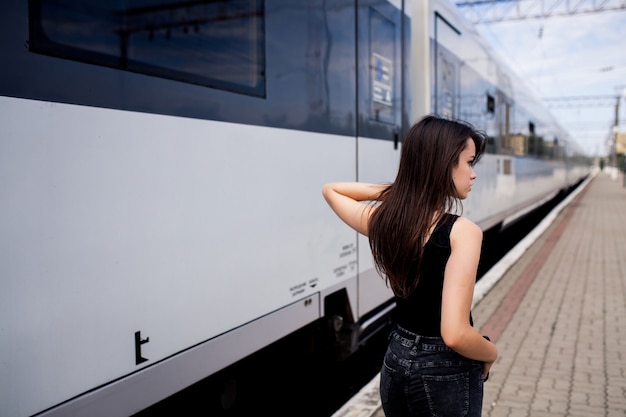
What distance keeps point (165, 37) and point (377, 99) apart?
7.12 feet

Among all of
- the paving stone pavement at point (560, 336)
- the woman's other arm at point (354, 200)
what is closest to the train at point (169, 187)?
the woman's other arm at point (354, 200)

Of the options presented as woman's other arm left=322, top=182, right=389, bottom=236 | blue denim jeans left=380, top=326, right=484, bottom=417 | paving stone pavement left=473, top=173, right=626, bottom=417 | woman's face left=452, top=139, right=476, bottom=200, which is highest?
woman's face left=452, top=139, right=476, bottom=200

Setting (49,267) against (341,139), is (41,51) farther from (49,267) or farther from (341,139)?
(341,139)

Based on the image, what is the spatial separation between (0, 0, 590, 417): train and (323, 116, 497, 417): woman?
94 cm

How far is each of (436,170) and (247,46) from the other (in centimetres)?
150

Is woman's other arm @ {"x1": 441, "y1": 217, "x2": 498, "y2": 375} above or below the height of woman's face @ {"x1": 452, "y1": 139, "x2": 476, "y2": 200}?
below

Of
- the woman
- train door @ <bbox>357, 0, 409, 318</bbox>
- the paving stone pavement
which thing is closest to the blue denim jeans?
the woman

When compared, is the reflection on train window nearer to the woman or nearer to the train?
the train

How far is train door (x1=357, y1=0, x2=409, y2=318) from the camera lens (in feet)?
13.8

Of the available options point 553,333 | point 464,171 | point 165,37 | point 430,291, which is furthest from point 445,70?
point 430,291

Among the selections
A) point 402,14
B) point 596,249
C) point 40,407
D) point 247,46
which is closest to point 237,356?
point 40,407

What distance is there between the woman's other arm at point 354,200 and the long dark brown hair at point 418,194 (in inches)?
7.9

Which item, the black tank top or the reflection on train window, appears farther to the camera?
the reflection on train window

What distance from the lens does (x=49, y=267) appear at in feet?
6.45
